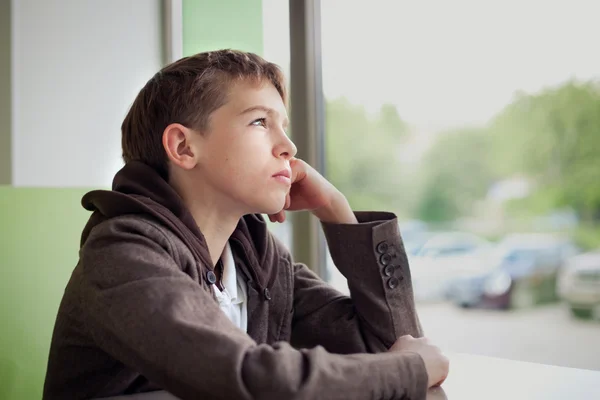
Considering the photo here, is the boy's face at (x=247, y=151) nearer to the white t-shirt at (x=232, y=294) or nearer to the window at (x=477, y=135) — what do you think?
the white t-shirt at (x=232, y=294)

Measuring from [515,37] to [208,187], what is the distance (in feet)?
5.76

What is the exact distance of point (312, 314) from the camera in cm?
112

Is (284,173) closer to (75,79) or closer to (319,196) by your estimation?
(319,196)

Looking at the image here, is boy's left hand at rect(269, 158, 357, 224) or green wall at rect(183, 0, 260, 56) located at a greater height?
green wall at rect(183, 0, 260, 56)

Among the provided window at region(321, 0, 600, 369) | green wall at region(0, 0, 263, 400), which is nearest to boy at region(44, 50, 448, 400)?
green wall at region(0, 0, 263, 400)

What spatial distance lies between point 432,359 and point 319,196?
1.38 ft

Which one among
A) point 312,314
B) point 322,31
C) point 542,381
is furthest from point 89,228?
point 322,31

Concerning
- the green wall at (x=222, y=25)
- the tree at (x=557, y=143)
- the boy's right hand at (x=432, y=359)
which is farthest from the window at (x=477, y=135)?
the boy's right hand at (x=432, y=359)

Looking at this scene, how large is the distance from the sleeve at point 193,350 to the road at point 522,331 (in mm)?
2220

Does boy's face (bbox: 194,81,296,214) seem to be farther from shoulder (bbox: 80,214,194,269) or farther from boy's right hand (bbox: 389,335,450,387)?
boy's right hand (bbox: 389,335,450,387)

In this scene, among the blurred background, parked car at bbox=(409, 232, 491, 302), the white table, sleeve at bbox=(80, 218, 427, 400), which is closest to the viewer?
sleeve at bbox=(80, 218, 427, 400)

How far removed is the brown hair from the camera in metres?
0.97

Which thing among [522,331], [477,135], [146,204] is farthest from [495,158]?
[146,204]

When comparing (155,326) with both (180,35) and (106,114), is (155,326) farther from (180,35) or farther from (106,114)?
(180,35)
